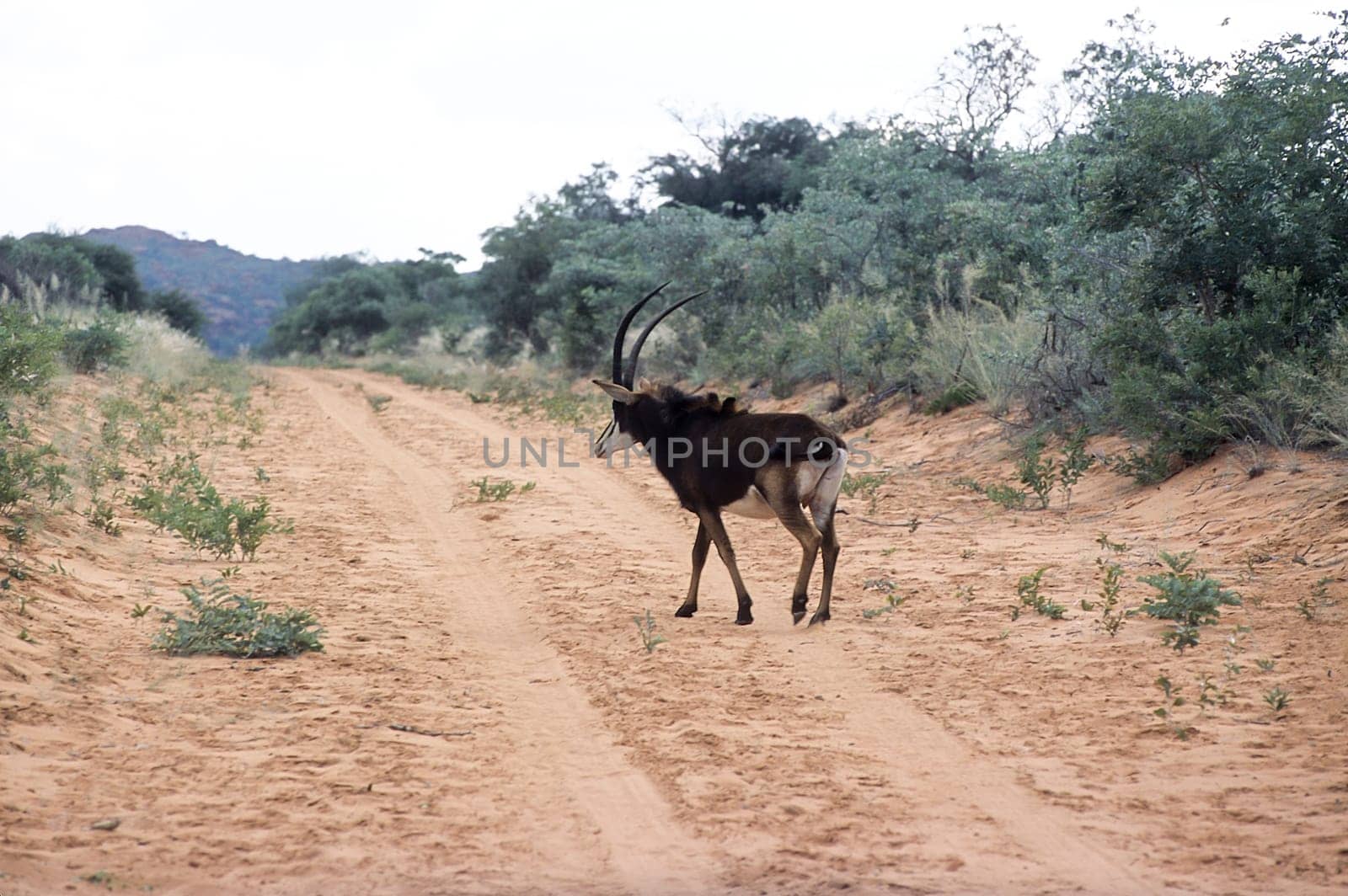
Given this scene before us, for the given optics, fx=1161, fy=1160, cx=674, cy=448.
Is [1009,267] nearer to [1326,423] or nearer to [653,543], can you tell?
[1326,423]

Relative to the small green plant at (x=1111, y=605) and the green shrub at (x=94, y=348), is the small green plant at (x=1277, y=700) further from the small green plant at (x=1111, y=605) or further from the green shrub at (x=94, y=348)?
the green shrub at (x=94, y=348)

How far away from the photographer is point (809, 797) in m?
4.24

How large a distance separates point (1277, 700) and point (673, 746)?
2600mm

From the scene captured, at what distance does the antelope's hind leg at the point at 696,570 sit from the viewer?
7.16 metres

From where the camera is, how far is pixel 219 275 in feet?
366

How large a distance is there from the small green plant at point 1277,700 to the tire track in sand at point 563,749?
270 centimetres

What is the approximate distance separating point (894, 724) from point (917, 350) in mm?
12318

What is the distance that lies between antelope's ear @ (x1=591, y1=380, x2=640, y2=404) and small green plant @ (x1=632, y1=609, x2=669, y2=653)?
1.55 m

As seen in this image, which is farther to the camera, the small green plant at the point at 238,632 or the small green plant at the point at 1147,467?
the small green plant at the point at 1147,467

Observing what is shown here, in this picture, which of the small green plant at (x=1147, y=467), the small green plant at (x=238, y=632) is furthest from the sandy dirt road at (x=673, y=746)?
the small green plant at (x=1147, y=467)

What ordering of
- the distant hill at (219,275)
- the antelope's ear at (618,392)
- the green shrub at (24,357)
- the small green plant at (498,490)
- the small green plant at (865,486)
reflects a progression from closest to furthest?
the antelope's ear at (618,392), the green shrub at (24,357), the small green plant at (498,490), the small green plant at (865,486), the distant hill at (219,275)

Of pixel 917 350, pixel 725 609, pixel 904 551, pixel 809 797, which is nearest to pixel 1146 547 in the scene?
pixel 904 551

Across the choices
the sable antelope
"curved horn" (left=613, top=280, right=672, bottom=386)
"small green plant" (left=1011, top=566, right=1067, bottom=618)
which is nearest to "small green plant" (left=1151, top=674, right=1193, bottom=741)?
"small green plant" (left=1011, top=566, right=1067, bottom=618)

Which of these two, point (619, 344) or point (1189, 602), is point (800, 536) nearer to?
point (619, 344)
